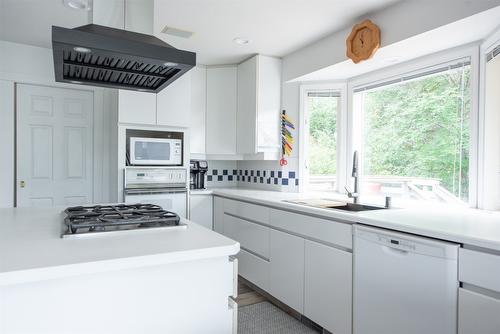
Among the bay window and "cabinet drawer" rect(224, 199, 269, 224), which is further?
"cabinet drawer" rect(224, 199, 269, 224)

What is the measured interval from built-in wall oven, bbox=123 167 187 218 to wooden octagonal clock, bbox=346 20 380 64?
75.8 inches

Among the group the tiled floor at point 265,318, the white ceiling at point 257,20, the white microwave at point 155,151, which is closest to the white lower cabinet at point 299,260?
the tiled floor at point 265,318

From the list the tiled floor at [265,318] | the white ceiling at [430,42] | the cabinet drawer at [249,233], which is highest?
the white ceiling at [430,42]

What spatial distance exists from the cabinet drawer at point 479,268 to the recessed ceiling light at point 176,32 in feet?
8.06

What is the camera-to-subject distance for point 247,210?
2961 mm

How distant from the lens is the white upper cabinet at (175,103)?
10.7ft

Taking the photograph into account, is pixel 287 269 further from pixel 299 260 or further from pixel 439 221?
pixel 439 221

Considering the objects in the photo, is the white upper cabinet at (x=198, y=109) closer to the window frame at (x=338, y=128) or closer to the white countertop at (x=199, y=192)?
the white countertop at (x=199, y=192)

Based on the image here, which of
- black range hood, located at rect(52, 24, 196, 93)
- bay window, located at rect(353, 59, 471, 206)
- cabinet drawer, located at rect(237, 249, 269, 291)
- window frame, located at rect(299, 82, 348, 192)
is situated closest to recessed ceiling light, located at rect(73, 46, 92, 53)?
black range hood, located at rect(52, 24, 196, 93)

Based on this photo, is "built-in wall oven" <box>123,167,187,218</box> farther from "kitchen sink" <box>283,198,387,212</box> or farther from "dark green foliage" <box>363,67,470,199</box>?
"dark green foliage" <box>363,67,470,199</box>

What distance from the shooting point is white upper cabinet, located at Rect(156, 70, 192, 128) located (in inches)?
128

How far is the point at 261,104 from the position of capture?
3330mm

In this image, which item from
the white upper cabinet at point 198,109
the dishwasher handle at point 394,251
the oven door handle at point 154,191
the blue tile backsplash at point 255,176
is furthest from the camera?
the white upper cabinet at point 198,109

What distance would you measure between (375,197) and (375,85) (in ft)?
3.16
